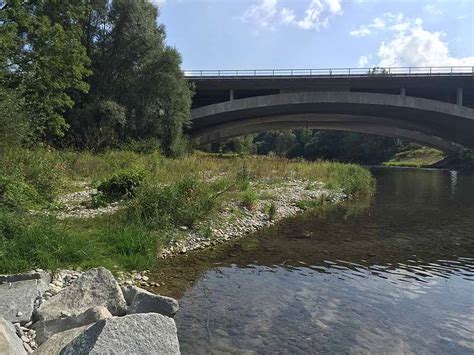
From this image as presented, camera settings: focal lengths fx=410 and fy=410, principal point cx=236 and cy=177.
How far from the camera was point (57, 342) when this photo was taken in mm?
4621

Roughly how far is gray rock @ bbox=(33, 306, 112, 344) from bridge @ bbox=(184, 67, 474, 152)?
150ft

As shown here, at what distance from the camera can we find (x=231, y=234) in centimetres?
1184

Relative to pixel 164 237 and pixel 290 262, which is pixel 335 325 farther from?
pixel 164 237

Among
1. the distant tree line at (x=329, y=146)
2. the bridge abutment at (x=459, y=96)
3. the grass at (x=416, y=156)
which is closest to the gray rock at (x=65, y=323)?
the bridge abutment at (x=459, y=96)

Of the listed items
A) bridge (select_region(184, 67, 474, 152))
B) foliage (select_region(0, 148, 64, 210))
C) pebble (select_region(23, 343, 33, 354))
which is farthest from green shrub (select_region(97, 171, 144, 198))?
bridge (select_region(184, 67, 474, 152))

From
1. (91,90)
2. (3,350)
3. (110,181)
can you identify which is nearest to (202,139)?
(91,90)

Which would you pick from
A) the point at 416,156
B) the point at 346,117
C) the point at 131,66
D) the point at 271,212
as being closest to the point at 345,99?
the point at 346,117

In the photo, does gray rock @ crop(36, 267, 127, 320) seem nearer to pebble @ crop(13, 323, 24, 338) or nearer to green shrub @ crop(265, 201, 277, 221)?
pebble @ crop(13, 323, 24, 338)

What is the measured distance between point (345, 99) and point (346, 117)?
12.5 metres

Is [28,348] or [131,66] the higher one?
[131,66]

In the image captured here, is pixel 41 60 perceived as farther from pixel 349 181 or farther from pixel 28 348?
pixel 28 348

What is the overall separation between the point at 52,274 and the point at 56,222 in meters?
1.97

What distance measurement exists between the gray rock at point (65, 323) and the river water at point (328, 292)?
4.11 feet

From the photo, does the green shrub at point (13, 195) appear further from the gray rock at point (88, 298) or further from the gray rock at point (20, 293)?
the gray rock at point (88, 298)
